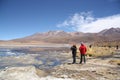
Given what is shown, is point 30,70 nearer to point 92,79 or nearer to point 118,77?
point 92,79

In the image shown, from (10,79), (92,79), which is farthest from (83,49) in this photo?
(10,79)

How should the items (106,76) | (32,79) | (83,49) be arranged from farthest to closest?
(83,49) → (106,76) → (32,79)

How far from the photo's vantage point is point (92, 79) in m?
14.3

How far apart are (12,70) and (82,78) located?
5.11 metres

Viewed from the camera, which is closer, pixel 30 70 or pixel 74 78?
pixel 74 78

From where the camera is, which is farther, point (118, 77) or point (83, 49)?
point (83, 49)

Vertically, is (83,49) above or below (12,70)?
above

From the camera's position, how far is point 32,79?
46.4 feet

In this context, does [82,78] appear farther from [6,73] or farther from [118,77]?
[6,73]

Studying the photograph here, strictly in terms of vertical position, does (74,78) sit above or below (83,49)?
below

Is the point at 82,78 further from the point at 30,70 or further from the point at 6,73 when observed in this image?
the point at 6,73

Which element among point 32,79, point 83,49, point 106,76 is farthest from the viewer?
point 83,49

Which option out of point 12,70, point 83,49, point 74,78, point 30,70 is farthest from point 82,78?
point 83,49

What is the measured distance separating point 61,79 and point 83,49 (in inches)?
337
